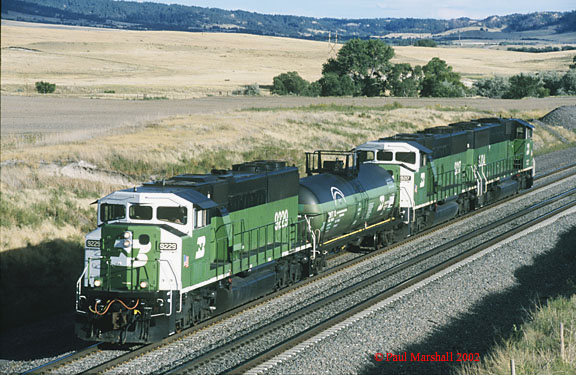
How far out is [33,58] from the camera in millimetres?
136375

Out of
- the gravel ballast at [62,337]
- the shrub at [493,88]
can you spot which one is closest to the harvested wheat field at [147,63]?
the shrub at [493,88]

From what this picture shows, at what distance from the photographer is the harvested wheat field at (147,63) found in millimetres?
106375

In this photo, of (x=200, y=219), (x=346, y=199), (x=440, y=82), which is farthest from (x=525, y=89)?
(x=200, y=219)

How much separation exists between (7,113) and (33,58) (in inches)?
3096

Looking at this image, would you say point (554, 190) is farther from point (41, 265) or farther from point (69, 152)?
point (41, 265)

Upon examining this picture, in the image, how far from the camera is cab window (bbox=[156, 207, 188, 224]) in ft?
52.2

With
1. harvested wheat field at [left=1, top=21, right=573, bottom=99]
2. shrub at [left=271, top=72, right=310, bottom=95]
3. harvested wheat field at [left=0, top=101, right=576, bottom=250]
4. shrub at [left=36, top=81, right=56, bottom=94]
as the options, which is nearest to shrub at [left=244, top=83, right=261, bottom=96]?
harvested wheat field at [left=1, top=21, right=573, bottom=99]

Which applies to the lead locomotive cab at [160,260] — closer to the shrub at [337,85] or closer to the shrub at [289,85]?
the shrub at [337,85]

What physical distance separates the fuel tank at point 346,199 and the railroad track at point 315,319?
2.02 meters

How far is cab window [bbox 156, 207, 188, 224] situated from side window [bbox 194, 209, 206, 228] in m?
0.37

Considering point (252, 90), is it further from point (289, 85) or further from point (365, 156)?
point (365, 156)

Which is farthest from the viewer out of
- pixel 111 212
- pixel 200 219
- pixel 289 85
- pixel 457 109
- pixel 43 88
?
pixel 289 85

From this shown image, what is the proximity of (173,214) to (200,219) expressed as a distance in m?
0.73

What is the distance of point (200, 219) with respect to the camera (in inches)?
647
